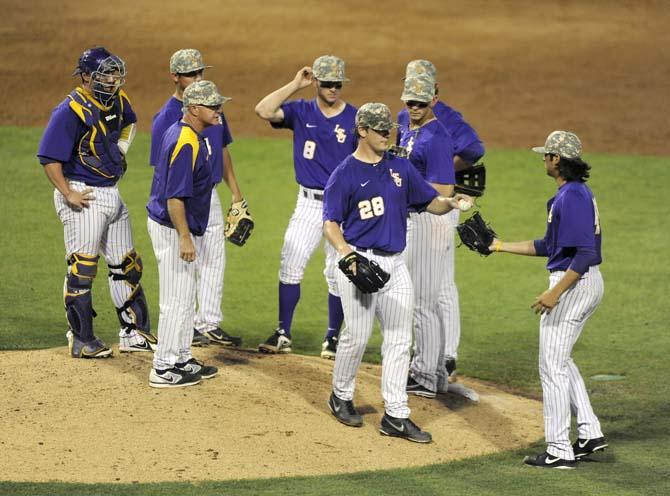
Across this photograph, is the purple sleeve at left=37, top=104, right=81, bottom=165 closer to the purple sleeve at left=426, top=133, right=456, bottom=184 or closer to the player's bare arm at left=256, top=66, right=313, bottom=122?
the player's bare arm at left=256, top=66, right=313, bottom=122

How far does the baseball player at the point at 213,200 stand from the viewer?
26.8 feet

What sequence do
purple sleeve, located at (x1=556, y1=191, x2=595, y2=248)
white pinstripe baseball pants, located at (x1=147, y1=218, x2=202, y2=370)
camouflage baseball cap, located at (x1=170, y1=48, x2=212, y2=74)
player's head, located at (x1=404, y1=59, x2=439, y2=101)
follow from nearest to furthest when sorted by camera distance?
purple sleeve, located at (x1=556, y1=191, x2=595, y2=248)
white pinstripe baseball pants, located at (x1=147, y1=218, x2=202, y2=370)
player's head, located at (x1=404, y1=59, x2=439, y2=101)
camouflage baseball cap, located at (x1=170, y1=48, x2=212, y2=74)

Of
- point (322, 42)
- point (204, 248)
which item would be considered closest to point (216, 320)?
point (204, 248)

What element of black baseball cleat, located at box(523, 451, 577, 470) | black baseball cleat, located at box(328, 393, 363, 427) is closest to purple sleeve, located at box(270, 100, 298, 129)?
black baseball cleat, located at box(328, 393, 363, 427)

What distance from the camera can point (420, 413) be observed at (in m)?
7.43

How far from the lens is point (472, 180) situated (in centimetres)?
823

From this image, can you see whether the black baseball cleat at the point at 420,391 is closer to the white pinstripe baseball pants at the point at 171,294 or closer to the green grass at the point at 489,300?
the green grass at the point at 489,300

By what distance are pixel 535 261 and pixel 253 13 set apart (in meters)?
11.9

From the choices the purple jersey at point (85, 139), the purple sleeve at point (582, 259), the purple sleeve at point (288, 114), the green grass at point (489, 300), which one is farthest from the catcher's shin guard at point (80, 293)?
the purple sleeve at point (582, 259)

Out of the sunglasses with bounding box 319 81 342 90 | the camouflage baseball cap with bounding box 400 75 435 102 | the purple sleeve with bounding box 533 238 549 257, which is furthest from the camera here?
the sunglasses with bounding box 319 81 342 90

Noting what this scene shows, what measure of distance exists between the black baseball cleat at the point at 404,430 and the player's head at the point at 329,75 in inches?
99.8

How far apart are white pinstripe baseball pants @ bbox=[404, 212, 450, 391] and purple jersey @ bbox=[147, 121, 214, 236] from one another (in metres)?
1.37

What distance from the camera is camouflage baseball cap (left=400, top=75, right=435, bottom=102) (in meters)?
7.36

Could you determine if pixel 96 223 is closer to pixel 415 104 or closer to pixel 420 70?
pixel 415 104
